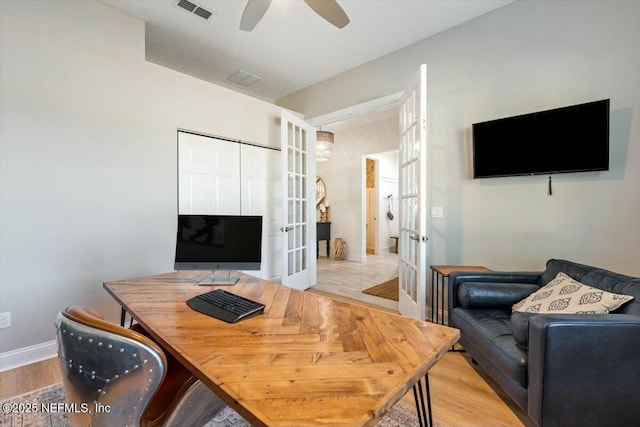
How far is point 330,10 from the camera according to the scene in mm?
1841

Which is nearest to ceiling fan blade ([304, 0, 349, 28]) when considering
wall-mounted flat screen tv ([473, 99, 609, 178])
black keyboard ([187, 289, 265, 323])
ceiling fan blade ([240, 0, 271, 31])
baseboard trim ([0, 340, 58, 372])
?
ceiling fan blade ([240, 0, 271, 31])

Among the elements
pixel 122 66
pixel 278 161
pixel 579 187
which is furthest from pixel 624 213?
pixel 122 66

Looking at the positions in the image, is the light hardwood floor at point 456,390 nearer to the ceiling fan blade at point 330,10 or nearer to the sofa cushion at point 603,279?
the sofa cushion at point 603,279

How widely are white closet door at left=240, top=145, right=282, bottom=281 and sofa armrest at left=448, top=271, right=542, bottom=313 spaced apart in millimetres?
2235

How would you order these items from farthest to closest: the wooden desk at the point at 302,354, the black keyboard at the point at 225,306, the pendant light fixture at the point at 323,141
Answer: the pendant light fixture at the point at 323,141 < the black keyboard at the point at 225,306 < the wooden desk at the point at 302,354

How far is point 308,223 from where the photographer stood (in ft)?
13.4

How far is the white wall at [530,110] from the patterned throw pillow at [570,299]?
2.24 ft

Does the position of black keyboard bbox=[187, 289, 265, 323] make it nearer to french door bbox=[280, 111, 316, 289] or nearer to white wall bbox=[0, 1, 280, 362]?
white wall bbox=[0, 1, 280, 362]

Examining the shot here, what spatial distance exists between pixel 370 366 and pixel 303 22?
304cm

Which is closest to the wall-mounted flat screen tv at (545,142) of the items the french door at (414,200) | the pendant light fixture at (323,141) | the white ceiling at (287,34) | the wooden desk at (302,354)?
the french door at (414,200)

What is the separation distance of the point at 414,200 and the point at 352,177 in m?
3.64

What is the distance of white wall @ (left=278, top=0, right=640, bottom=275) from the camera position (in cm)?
207

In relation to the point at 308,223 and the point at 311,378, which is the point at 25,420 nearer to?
the point at 311,378

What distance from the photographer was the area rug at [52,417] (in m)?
1.52
